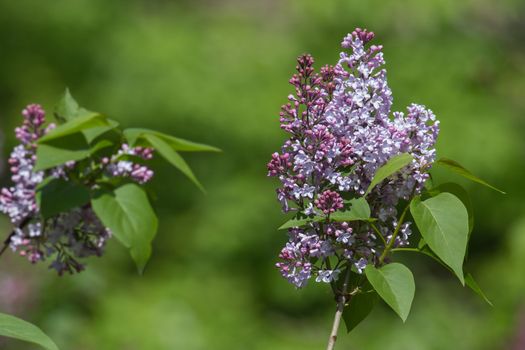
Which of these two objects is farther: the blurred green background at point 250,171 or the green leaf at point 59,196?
the blurred green background at point 250,171

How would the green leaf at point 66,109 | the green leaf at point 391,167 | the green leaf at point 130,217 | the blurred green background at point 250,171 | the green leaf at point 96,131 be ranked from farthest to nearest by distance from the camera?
the blurred green background at point 250,171, the green leaf at point 66,109, the green leaf at point 96,131, the green leaf at point 130,217, the green leaf at point 391,167

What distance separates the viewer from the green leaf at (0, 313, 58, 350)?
1676 millimetres

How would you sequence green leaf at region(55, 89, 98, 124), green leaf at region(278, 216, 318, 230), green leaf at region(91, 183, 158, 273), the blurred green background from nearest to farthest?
green leaf at region(278, 216, 318, 230) < green leaf at region(91, 183, 158, 273) < green leaf at region(55, 89, 98, 124) < the blurred green background

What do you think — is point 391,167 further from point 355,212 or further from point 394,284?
point 394,284

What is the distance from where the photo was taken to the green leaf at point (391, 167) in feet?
5.39

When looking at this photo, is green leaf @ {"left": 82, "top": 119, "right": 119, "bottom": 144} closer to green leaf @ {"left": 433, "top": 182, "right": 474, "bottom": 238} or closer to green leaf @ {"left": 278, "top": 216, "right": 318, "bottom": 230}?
green leaf @ {"left": 278, "top": 216, "right": 318, "bottom": 230}

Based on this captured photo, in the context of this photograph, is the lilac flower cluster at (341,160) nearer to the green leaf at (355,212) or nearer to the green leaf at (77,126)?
the green leaf at (355,212)

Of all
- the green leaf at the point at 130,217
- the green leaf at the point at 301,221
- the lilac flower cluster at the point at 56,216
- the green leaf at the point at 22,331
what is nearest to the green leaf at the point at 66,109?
the lilac flower cluster at the point at 56,216

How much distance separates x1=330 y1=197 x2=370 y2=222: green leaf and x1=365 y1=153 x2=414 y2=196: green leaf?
0.12 feet

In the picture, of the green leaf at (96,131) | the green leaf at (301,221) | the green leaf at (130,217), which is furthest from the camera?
the green leaf at (96,131)

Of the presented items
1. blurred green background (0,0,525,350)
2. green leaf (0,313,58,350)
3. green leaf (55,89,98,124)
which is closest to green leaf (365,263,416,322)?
green leaf (0,313,58,350)

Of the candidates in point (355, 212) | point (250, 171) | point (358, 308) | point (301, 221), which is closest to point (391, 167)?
point (355, 212)

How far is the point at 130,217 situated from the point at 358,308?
689mm

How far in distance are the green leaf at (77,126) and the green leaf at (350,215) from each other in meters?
0.80
